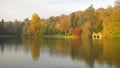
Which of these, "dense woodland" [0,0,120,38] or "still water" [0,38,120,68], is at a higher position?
"dense woodland" [0,0,120,38]

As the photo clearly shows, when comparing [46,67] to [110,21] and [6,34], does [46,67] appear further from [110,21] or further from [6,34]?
[6,34]

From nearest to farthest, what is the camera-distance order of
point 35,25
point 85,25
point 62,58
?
point 62,58, point 85,25, point 35,25

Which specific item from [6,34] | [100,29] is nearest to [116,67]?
[100,29]

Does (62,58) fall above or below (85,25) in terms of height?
below

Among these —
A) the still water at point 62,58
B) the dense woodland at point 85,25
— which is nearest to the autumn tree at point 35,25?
the dense woodland at point 85,25

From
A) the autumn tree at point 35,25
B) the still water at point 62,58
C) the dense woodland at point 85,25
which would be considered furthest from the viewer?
the autumn tree at point 35,25

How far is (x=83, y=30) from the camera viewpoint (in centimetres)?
5875

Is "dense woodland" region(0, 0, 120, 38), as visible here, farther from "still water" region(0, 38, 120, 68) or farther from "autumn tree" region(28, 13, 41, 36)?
"still water" region(0, 38, 120, 68)

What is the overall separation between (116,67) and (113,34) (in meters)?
37.5

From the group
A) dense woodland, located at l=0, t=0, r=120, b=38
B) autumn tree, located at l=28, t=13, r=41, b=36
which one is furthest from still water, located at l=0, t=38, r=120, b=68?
autumn tree, located at l=28, t=13, r=41, b=36

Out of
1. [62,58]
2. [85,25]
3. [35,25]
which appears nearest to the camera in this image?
[62,58]

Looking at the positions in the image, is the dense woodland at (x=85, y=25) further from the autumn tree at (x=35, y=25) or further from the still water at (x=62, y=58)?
the still water at (x=62, y=58)

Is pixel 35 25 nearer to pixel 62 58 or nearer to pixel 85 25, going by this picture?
pixel 85 25

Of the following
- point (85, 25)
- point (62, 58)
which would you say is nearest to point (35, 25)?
point (85, 25)
